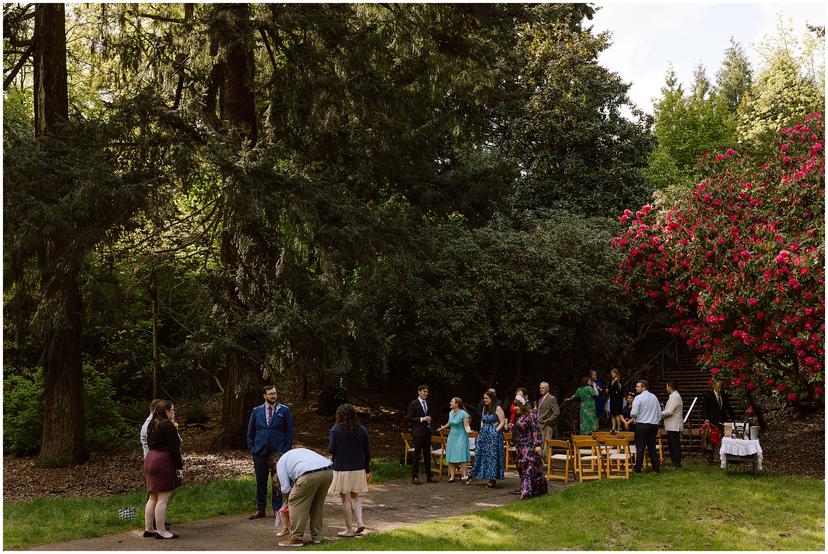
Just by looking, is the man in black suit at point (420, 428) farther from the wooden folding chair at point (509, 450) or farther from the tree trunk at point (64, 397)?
the tree trunk at point (64, 397)

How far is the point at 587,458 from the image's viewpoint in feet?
46.1

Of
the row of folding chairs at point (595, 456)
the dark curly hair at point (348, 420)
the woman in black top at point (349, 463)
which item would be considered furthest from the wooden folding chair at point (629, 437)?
the dark curly hair at point (348, 420)

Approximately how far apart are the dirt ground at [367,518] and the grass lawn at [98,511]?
0.93 ft

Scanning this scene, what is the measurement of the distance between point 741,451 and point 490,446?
4259 millimetres

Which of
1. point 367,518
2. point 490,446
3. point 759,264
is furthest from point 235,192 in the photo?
point 759,264

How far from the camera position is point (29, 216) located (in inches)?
467

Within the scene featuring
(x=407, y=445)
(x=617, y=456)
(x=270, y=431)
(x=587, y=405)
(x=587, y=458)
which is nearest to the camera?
(x=270, y=431)

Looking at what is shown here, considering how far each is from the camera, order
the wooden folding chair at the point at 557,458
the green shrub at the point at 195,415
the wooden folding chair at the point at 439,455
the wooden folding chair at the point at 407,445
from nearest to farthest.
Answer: the wooden folding chair at the point at 557,458
the wooden folding chair at the point at 439,455
the wooden folding chair at the point at 407,445
the green shrub at the point at 195,415

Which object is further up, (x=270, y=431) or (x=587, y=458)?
(x=270, y=431)

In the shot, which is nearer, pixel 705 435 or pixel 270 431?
pixel 270 431

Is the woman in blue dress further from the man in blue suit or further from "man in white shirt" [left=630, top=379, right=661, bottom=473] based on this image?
the man in blue suit

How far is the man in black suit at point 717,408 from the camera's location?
1475cm

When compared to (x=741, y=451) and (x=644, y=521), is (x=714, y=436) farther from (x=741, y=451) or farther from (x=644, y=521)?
(x=644, y=521)

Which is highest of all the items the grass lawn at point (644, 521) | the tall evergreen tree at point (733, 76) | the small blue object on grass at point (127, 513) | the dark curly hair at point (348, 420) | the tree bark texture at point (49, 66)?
the tall evergreen tree at point (733, 76)
